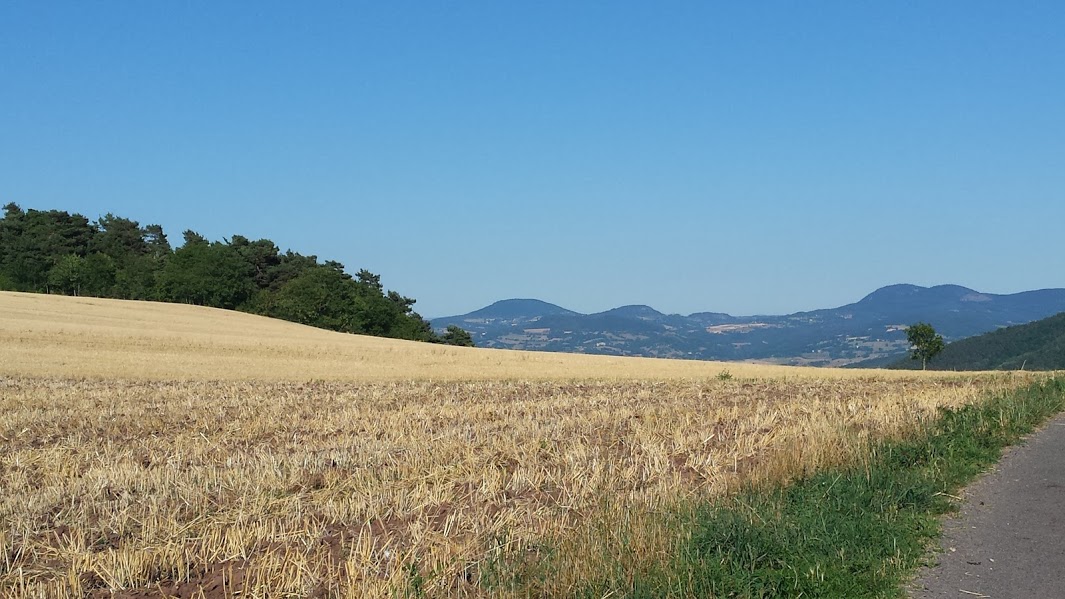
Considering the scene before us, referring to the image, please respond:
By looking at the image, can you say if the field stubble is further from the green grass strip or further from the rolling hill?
the rolling hill

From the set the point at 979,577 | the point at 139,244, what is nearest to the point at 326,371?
the point at 979,577

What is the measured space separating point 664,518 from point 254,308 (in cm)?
12159

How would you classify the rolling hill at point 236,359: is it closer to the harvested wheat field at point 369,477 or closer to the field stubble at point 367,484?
the harvested wheat field at point 369,477

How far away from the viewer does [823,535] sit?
8031mm

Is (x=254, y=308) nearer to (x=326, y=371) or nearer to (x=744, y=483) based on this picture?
(x=326, y=371)

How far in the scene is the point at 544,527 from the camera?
836cm

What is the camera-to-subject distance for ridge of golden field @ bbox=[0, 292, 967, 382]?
3659 centimetres

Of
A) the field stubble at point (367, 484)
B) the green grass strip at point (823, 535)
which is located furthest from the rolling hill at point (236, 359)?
the green grass strip at point (823, 535)

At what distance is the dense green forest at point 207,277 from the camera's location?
114688mm

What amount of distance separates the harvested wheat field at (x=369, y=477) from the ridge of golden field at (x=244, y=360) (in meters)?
7.49

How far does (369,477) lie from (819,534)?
5704 millimetres

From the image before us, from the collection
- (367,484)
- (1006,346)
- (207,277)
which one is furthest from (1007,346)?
(367,484)

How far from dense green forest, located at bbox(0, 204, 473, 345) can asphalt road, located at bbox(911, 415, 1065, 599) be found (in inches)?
4119

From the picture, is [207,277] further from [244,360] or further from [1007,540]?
[1007,540]
